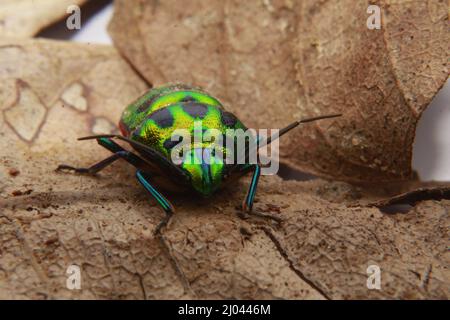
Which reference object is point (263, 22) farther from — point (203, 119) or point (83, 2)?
point (83, 2)

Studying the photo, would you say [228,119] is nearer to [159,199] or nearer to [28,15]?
[159,199]

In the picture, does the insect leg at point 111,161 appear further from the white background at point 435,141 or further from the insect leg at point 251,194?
the white background at point 435,141

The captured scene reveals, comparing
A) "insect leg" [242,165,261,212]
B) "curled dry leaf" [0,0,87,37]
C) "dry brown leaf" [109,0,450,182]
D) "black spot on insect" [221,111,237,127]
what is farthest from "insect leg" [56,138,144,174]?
"curled dry leaf" [0,0,87,37]

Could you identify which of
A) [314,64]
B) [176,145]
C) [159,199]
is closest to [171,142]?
[176,145]

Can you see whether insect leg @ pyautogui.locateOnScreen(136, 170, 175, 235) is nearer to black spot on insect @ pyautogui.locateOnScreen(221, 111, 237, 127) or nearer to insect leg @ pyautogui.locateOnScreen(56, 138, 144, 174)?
insect leg @ pyautogui.locateOnScreen(56, 138, 144, 174)

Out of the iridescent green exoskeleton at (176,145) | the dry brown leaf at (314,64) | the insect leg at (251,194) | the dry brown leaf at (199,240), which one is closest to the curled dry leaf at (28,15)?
the dry brown leaf at (314,64)
